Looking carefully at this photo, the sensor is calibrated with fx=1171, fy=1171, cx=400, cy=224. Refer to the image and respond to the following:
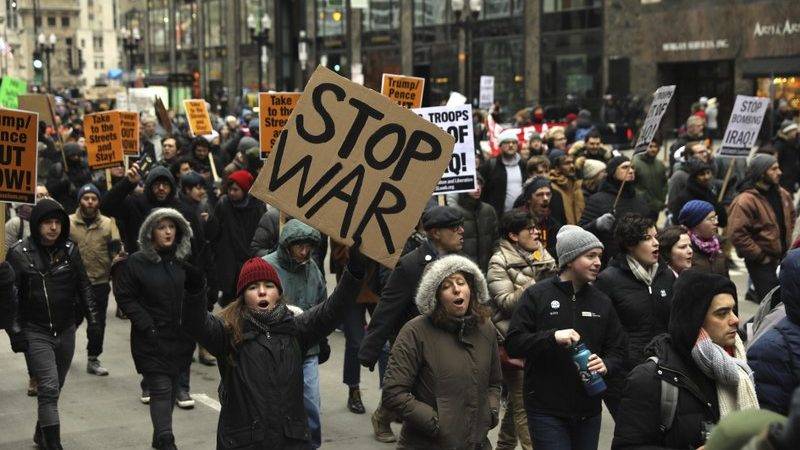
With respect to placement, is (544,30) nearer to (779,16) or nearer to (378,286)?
(779,16)

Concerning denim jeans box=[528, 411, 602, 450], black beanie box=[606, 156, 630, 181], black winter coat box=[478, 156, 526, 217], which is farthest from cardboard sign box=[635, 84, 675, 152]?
denim jeans box=[528, 411, 602, 450]

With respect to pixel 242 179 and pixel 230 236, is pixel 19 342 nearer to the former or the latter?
pixel 230 236

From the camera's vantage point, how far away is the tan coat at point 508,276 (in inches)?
277

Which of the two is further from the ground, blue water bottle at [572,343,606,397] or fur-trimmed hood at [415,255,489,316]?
fur-trimmed hood at [415,255,489,316]

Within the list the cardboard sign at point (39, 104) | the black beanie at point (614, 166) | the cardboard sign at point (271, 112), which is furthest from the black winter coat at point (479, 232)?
the cardboard sign at point (39, 104)

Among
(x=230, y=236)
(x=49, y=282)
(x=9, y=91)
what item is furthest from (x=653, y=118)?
(x=9, y=91)

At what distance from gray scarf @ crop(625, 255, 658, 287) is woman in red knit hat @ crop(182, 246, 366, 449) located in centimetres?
201

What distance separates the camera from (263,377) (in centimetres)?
515

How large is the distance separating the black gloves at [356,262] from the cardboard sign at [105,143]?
307 inches

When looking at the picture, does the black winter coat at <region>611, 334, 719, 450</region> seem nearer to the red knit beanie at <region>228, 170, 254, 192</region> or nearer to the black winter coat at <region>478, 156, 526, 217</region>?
the red knit beanie at <region>228, 170, 254, 192</region>

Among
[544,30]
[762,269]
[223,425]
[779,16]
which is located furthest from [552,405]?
[544,30]

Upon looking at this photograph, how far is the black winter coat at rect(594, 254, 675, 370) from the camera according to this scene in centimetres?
639

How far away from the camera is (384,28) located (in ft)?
176

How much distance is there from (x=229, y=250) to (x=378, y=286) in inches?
84.3
